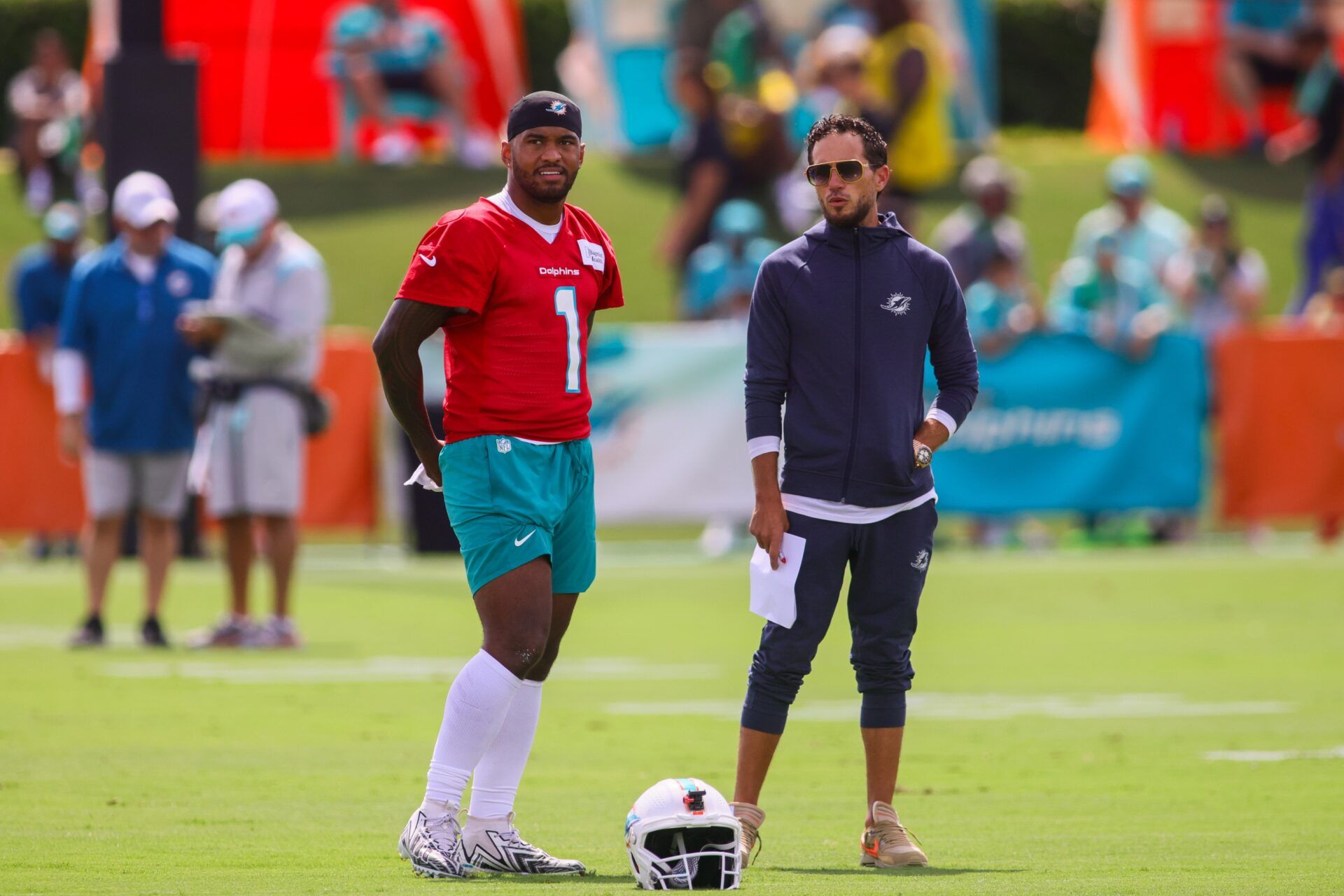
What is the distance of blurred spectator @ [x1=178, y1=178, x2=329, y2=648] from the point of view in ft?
40.2

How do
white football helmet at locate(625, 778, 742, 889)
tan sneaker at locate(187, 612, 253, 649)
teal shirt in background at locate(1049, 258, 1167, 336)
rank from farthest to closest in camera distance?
teal shirt in background at locate(1049, 258, 1167, 336), tan sneaker at locate(187, 612, 253, 649), white football helmet at locate(625, 778, 742, 889)

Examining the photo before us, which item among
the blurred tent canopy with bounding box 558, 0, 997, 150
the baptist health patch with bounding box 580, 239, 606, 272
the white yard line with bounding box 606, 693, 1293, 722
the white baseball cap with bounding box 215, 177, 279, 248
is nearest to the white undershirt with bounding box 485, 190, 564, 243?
the baptist health patch with bounding box 580, 239, 606, 272

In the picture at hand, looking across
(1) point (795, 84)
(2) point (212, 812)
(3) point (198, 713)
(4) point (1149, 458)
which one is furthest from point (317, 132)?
(2) point (212, 812)

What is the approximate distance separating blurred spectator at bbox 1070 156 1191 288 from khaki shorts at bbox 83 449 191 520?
371 inches

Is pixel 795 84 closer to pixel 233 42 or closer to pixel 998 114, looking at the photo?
pixel 233 42

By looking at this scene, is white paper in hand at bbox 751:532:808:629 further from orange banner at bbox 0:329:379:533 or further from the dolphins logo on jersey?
orange banner at bbox 0:329:379:533

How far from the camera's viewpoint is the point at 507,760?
6.61 metres

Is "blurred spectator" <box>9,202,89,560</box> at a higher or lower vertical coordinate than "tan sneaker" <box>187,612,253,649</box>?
higher

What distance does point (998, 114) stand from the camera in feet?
113

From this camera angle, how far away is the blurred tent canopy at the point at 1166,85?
25984 mm

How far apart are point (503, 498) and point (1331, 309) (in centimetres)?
1444

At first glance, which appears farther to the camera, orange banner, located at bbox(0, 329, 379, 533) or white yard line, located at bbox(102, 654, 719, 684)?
orange banner, located at bbox(0, 329, 379, 533)

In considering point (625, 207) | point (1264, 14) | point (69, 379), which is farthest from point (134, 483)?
point (1264, 14)

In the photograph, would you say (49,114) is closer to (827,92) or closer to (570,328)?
(827,92)
